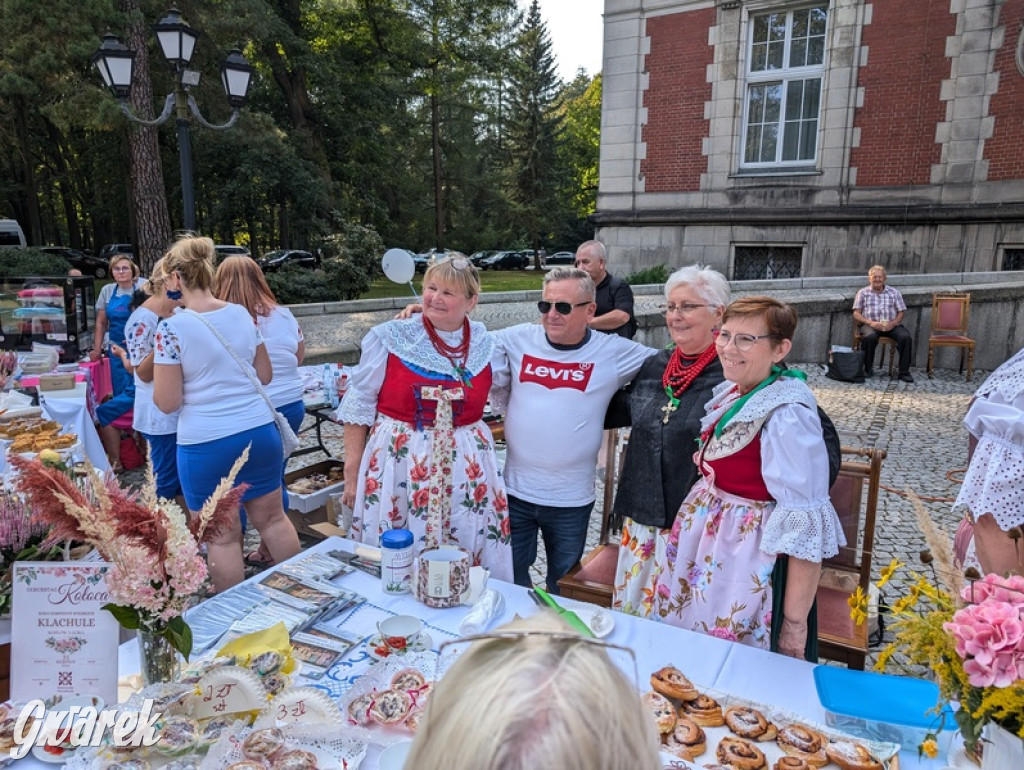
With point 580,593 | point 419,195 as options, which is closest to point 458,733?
point 580,593

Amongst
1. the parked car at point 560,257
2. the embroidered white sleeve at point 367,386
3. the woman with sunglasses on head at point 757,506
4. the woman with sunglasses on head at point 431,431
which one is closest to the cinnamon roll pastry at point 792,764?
the woman with sunglasses on head at point 757,506

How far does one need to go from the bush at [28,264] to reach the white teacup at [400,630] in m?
18.0

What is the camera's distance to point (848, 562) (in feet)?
10.0

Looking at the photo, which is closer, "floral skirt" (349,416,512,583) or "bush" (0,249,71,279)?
"floral skirt" (349,416,512,583)

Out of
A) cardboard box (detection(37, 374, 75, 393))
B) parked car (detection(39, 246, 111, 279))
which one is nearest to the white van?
parked car (detection(39, 246, 111, 279))

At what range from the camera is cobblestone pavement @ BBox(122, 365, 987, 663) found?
468 centimetres

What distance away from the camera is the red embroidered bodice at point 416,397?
9.20 feet

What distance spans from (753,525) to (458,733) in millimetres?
1823

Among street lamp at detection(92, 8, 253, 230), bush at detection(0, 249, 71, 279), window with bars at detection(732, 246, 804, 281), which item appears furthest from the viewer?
bush at detection(0, 249, 71, 279)

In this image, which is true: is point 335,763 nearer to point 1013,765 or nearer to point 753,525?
point 1013,765

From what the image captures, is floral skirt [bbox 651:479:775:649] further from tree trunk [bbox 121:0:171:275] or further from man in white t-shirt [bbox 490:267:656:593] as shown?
tree trunk [bbox 121:0:171:275]

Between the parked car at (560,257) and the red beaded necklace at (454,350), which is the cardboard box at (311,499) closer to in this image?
the red beaded necklace at (454,350)

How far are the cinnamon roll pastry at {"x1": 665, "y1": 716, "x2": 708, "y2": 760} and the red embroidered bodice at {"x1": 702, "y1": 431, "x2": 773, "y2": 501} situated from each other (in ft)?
2.84

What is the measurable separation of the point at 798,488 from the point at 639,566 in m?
0.82
